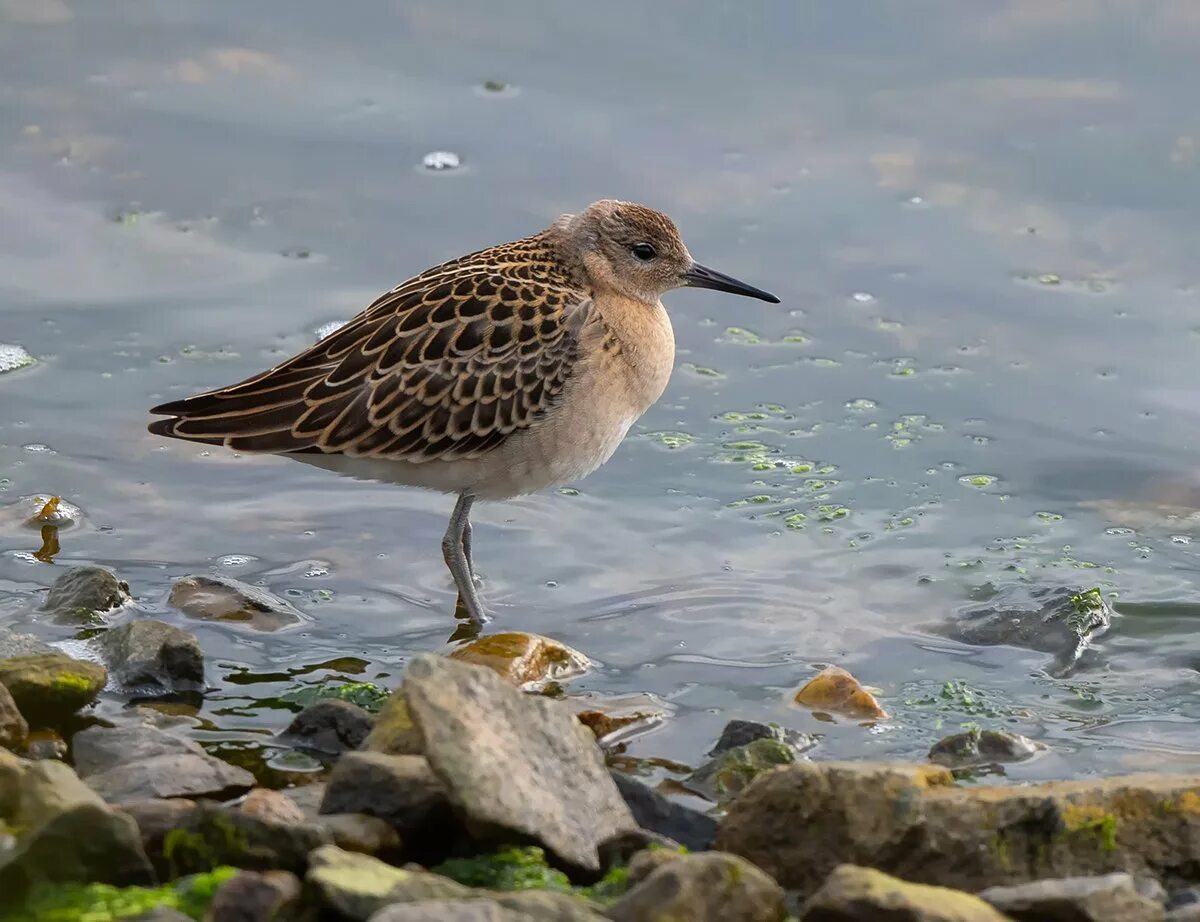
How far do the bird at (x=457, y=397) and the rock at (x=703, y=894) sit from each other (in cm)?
355

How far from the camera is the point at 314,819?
5.58m

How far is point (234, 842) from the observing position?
5.23m

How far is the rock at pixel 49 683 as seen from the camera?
6516 mm

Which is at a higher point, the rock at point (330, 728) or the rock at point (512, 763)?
the rock at point (512, 763)

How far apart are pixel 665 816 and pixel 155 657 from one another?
231 cm

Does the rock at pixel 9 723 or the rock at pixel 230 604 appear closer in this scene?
the rock at pixel 9 723

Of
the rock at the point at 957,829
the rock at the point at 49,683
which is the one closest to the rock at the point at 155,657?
the rock at the point at 49,683

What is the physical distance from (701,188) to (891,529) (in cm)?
367

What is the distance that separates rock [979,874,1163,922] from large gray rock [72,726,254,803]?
2.59m

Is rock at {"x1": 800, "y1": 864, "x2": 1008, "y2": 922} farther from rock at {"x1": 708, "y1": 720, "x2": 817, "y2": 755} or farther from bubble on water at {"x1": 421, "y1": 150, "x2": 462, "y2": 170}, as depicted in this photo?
bubble on water at {"x1": 421, "y1": 150, "x2": 462, "y2": 170}

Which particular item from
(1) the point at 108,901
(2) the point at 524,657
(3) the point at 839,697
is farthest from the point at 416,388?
(1) the point at 108,901

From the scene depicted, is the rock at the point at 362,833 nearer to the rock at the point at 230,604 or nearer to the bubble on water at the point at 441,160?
the rock at the point at 230,604

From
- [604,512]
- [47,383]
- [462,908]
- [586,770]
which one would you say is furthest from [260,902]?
[47,383]

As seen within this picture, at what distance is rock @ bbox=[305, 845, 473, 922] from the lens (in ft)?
15.5
